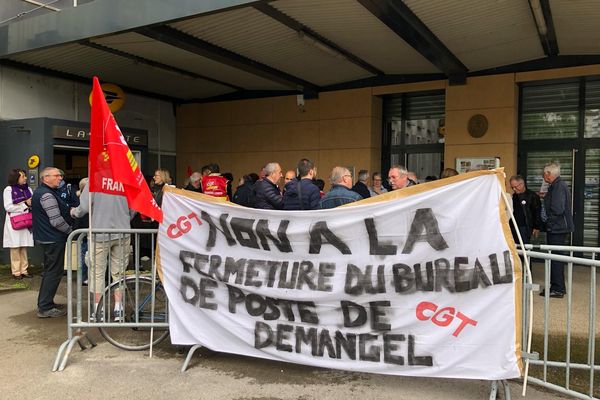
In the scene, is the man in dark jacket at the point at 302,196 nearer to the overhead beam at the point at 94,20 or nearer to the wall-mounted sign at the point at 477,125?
the overhead beam at the point at 94,20

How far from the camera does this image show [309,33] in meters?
8.02

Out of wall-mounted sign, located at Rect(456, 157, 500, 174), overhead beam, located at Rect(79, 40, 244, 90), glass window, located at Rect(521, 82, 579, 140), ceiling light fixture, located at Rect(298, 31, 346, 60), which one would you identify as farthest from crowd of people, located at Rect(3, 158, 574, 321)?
glass window, located at Rect(521, 82, 579, 140)

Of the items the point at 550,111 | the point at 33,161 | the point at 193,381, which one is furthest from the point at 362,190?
the point at 33,161

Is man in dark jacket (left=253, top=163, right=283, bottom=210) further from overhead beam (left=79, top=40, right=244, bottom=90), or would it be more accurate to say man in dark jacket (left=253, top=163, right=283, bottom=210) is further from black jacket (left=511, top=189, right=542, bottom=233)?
overhead beam (left=79, top=40, right=244, bottom=90)

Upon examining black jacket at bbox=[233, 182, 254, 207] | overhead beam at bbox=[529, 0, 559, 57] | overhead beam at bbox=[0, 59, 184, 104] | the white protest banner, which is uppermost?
overhead beam at bbox=[529, 0, 559, 57]

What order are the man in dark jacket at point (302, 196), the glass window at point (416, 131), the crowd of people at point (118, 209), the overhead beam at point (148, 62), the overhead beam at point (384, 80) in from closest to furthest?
the crowd of people at point (118, 209) < the man in dark jacket at point (302, 196) < the overhead beam at point (148, 62) < the overhead beam at point (384, 80) < the glass window at point (416, 131)

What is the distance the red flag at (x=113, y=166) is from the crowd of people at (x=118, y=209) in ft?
1.02

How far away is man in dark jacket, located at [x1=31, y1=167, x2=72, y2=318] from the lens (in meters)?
5.82

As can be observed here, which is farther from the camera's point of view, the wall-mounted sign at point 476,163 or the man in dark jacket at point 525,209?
the wall-mounted sign at point 476,163

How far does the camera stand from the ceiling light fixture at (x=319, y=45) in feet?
26.1

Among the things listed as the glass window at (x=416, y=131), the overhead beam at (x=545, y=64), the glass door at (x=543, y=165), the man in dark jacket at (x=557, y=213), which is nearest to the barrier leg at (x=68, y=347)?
the man in dark jacket at (x=557, y=213)

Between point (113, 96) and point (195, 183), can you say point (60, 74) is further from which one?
point (195, 183)

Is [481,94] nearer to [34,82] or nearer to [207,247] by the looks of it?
[207,247]

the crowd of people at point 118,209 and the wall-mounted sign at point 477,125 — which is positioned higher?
A: the wall-mounted sign at point 477,125
